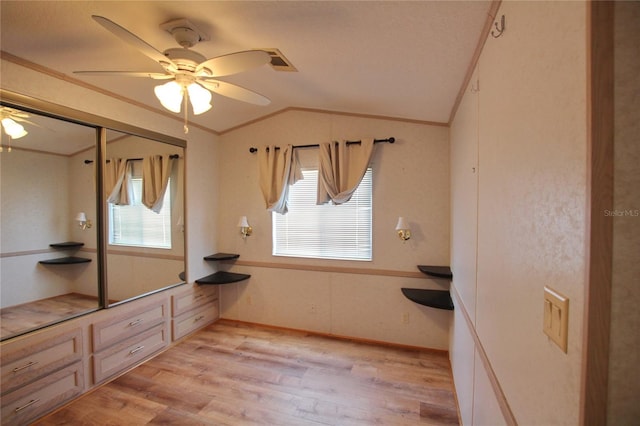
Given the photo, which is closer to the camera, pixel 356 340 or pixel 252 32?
pixel 252 32

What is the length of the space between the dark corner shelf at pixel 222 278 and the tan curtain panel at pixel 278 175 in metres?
1.02

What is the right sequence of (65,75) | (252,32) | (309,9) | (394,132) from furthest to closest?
(394,132) < (65,75) < (252,32) < (309,9)

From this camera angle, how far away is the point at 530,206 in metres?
0.79

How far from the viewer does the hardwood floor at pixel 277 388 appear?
6.35ft

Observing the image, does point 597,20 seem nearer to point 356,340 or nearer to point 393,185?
point 393,185

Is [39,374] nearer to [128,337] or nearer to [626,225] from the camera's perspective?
[128,337]

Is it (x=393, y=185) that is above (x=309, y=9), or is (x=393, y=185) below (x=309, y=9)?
below

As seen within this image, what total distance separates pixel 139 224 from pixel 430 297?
319 centimetres

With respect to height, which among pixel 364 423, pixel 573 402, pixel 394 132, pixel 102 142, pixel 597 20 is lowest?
pixel 364 423

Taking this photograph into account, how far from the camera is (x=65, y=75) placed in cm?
202

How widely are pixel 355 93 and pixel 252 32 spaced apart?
3.57ft

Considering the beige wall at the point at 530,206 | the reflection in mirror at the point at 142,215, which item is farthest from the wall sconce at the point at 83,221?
the beige wall at the point at 530,206

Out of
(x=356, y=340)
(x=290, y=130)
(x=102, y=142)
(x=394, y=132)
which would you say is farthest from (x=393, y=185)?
(x=102, y=142)

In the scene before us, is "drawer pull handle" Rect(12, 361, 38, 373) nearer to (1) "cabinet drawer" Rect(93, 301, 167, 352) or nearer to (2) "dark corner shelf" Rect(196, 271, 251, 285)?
(1) "cabinet drawer" Rect(93, 301, 167, 352)
